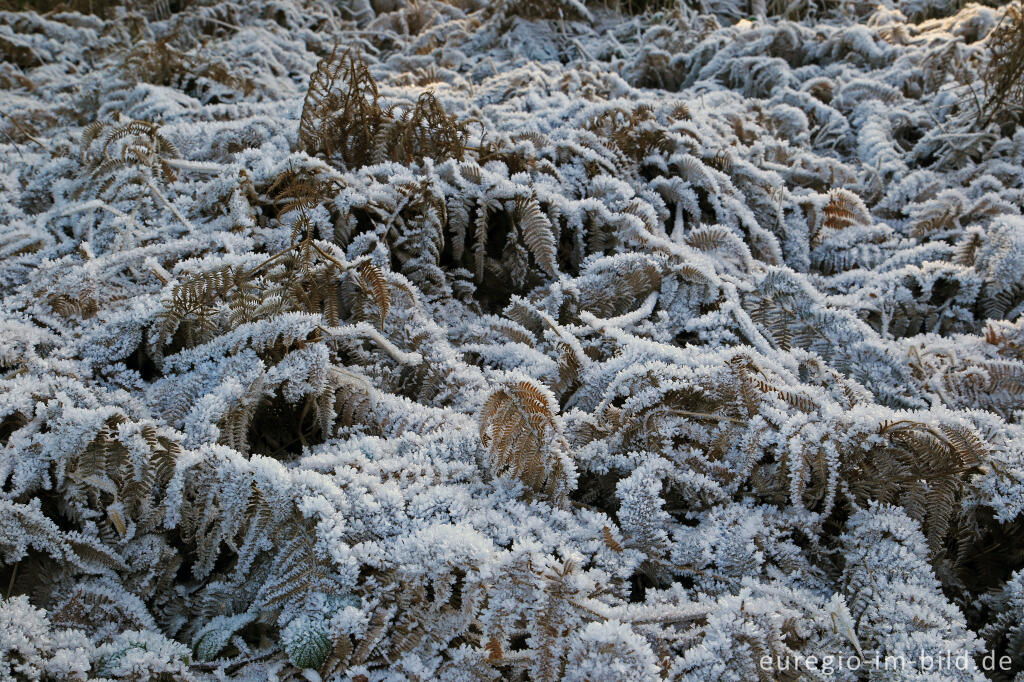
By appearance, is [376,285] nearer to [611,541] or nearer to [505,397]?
[505,397]

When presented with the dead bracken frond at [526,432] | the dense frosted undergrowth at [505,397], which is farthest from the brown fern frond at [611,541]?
the dead bracken frond at [526,432]

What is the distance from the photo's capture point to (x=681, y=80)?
461cm

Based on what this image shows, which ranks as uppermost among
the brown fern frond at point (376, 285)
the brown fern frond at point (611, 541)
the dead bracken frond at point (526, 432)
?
the brown fern frond at point (376, 285)

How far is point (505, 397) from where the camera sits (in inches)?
60.2

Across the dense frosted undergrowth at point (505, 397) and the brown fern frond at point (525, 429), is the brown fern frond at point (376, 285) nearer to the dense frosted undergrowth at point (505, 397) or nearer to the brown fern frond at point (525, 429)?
the dense frosted undergrowth at point (505, 397)

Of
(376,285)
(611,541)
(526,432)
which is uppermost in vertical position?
(376,285)

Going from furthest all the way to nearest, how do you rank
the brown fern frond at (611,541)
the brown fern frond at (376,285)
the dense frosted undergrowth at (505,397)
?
the brown fern frond at (376,285) → the brown fern frond at (611,541) → the dense frosted undergrowth at (505,397)

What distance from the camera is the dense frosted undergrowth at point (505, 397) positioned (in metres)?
1.33

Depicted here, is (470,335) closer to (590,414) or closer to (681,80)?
(590,414)

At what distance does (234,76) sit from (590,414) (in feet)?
10.7

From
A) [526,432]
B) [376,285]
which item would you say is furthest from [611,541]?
[376,285]

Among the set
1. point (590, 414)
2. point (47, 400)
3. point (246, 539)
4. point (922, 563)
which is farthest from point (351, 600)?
point (922, 563)

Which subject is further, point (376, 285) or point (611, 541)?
point (376, 285)

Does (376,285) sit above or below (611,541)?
above
